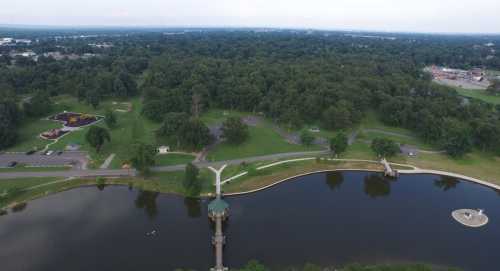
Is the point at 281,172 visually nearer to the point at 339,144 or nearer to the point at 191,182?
the point at 339,144

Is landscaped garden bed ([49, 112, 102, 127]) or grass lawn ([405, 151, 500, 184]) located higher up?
landscaped garden bed ([49, 112, 102, 127])

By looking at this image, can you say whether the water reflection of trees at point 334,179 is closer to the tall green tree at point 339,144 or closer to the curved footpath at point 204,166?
the curved footpath at point 204,166

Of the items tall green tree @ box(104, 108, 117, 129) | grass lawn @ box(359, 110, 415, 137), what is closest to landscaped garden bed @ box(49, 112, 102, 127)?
tall green tree @ box(104, 108, 117, 129)

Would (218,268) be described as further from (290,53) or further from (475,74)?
(475,74)

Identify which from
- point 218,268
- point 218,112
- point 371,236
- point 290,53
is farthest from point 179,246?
point 290,53

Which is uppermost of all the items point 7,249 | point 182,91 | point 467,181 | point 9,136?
point 182,91

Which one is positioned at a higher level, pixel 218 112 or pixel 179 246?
pixel 218 112

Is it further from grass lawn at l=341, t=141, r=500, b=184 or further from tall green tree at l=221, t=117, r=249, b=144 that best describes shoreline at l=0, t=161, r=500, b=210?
tall green tree at l=221, t=117, r=249, b=144

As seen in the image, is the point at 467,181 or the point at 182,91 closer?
the point at 467,181
